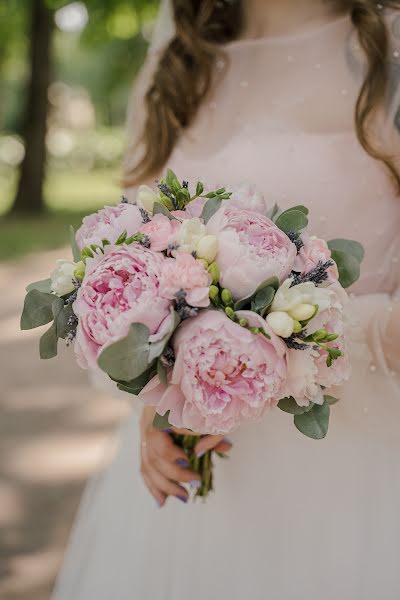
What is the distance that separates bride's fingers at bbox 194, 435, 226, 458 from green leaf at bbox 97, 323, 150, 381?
59cm

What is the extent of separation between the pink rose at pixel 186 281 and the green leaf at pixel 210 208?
0.16 meters

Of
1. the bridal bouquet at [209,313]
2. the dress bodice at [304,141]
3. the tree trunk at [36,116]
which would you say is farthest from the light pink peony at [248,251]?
the tree trunk at [36,116]

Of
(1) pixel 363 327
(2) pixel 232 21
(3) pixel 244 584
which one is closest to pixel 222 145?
(2) pixel 232 21

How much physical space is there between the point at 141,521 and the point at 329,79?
4.33ft

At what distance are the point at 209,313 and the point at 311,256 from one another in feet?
0.73

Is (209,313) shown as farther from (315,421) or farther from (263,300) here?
(315,421)

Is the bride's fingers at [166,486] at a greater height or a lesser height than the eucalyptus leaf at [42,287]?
lesser

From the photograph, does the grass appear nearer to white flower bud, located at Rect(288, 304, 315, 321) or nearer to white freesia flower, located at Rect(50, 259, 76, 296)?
white freesia flower, located at Rect(50, 259, 76, 296)

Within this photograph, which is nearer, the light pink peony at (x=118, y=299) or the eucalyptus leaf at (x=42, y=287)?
the light pink peony at (x=118, y=299)

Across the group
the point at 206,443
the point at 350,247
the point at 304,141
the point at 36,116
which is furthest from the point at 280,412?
the point at 36,116

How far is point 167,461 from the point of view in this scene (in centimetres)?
182

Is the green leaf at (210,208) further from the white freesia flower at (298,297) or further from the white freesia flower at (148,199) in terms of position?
the white freesia flower at (298,297)

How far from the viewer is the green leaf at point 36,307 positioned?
4.62ft

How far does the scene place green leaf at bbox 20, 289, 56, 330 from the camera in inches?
55.5
